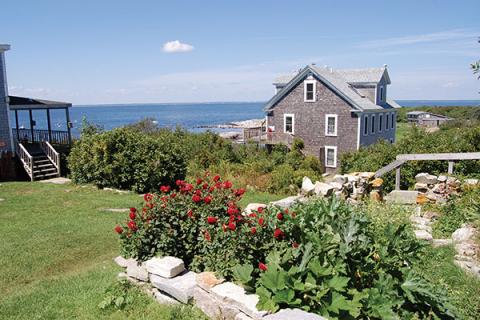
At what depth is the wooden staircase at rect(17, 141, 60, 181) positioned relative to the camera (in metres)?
16.4

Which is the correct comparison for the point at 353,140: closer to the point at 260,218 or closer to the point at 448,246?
the point at 448,246

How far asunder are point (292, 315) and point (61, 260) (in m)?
4.74

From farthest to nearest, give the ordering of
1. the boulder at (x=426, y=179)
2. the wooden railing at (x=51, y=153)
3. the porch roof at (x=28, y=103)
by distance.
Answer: the porch roof at (x=28, y=103) < the wooden railing at (x=51, y=153) < the boulder at (x=426, y=179)

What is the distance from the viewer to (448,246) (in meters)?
6.01

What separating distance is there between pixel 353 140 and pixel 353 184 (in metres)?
17.1

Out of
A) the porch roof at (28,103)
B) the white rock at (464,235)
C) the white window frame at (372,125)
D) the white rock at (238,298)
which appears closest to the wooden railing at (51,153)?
the porch roof at (28,103)

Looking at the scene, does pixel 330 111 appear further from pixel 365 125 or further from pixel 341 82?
pixel 365 125

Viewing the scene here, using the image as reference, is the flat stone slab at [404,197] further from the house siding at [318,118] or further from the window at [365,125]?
the window at [365,125]

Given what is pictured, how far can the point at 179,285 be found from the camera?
13.6ft

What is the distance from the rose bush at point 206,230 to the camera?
4.11 m

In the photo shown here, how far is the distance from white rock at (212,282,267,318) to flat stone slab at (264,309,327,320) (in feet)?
0.44

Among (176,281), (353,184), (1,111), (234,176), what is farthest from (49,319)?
(1,111)

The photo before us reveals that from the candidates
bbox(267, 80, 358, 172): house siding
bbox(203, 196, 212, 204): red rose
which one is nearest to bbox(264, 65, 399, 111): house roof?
bbox(267, 80, 358, 172): house siding

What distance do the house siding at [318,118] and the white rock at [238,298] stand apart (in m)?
23.7
